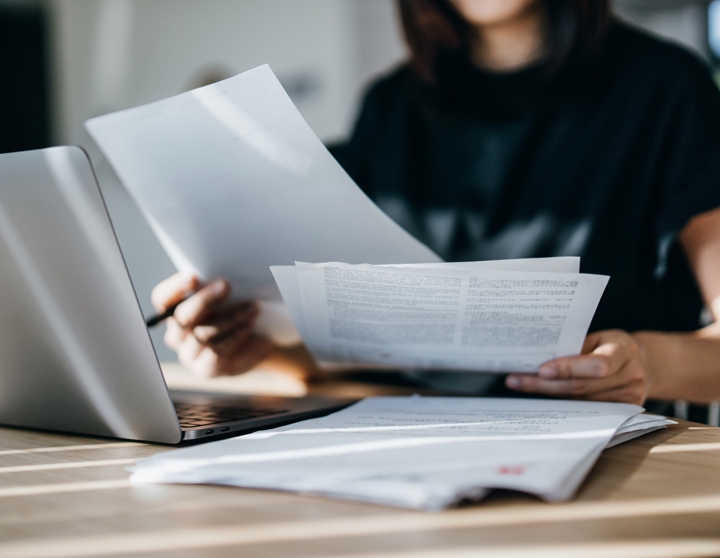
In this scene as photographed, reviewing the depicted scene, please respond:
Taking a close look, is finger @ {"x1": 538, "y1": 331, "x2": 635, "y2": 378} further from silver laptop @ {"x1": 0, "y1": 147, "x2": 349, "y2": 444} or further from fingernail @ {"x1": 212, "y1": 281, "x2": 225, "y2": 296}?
fingernail @ {"x1": 212, "y1": 281, "x2": 225, "y2": 296}

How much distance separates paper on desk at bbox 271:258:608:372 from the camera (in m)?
0.46

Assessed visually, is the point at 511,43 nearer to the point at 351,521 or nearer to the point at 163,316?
the point at 163,316

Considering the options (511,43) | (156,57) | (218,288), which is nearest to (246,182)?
(218,288)

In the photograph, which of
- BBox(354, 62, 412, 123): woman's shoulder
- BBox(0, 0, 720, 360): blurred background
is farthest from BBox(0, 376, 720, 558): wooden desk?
BBox(0, 0, 720, 360): blurred background

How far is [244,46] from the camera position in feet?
8.76

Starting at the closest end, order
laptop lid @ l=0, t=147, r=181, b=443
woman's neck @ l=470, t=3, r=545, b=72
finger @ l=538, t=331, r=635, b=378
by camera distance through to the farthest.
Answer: laptop lid @ l=0, t=147, r=181, b=443, finger @ l=538, t=331, r=635, b=378, woman's neck @ l=470, t=3, r=545, b=72

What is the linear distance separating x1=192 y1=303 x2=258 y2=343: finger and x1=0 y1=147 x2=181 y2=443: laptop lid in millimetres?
223

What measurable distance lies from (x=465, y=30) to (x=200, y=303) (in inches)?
28.3

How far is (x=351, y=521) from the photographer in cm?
29

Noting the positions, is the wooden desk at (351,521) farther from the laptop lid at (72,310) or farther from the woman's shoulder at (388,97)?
the woman's shoulder at (388,97)

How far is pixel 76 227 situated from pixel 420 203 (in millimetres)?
696

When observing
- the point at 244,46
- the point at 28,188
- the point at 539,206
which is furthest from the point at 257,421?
the point at 244,46

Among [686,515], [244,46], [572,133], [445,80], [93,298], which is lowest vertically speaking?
[686,515]

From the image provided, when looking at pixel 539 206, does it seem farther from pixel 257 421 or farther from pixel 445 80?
pixel 257 421
